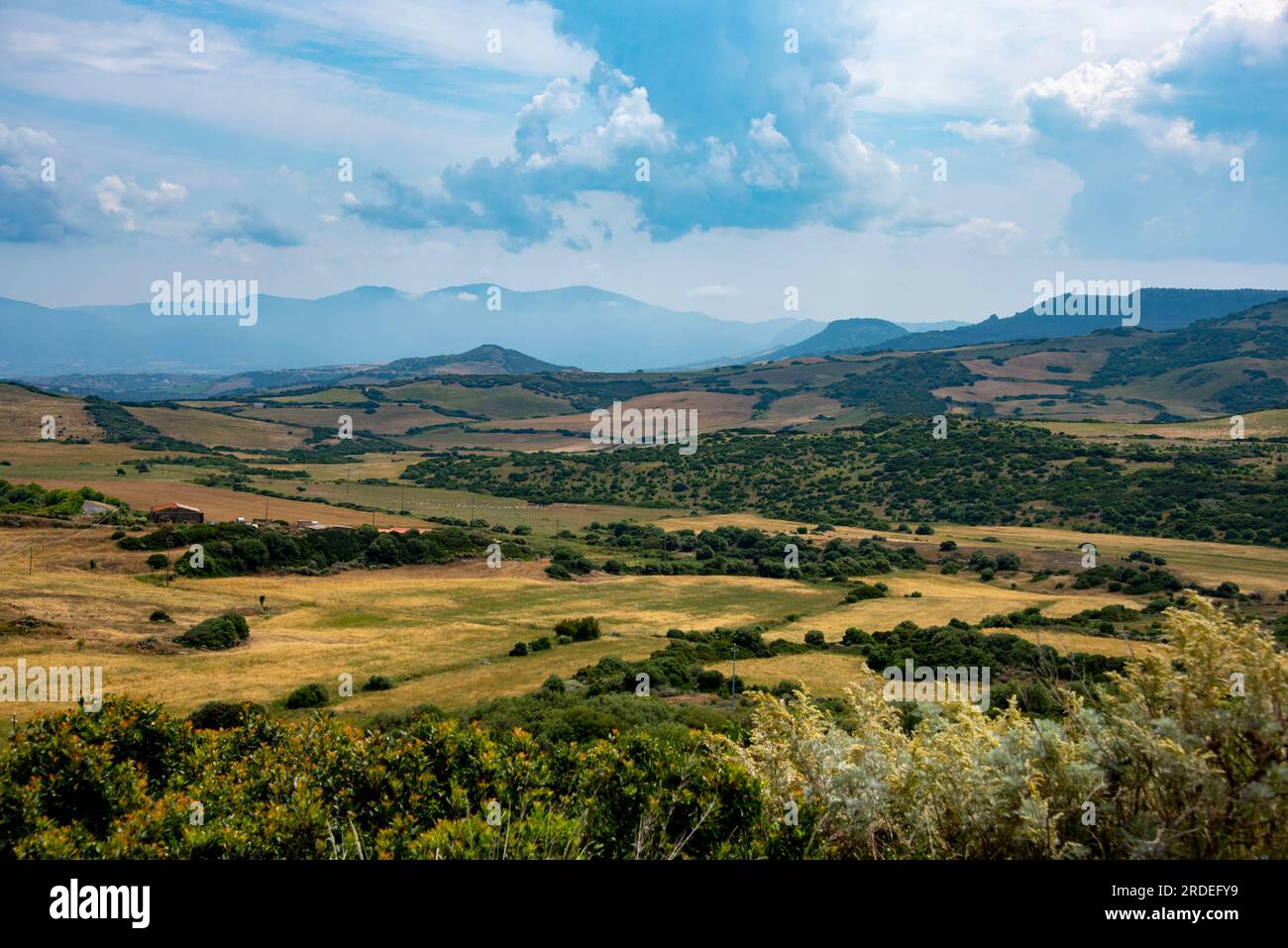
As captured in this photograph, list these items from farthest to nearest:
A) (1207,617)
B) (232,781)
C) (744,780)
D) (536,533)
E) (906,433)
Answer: (906,433) < (536,533) < (232,781) < (744,780) < (1207,617)

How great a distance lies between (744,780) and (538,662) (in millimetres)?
33988

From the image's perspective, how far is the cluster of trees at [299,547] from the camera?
6700 cm

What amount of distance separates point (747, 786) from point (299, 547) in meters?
67.0

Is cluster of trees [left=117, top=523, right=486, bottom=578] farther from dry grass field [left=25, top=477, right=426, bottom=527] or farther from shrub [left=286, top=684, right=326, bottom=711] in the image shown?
shrub [left=286, top=684, right=326, bottom=711]

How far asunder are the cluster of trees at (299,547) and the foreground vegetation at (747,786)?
53857mm

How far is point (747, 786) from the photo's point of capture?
13.5 m

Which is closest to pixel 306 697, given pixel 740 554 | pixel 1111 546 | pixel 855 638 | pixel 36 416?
pixel 855 638

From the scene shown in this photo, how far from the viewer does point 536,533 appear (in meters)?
99.8

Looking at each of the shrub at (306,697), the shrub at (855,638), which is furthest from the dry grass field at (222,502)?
the shrub at (855,638)

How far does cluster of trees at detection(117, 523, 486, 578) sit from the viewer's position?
220ft

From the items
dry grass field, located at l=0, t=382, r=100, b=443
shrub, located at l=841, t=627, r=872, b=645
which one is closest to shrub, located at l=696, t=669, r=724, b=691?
shrub, located at l=841, t=627, r=872, b=645

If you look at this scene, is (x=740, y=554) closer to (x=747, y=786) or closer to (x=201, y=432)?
(x=747, y=786)
